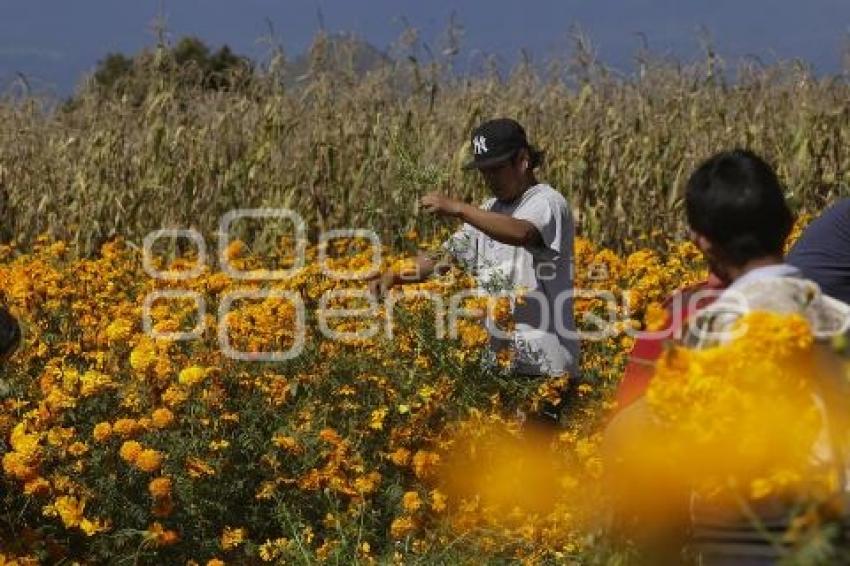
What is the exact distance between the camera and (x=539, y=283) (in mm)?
4891

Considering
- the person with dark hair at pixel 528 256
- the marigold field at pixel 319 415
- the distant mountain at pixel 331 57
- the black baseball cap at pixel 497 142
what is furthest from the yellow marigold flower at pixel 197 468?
the distant mountain at pixel 331 57

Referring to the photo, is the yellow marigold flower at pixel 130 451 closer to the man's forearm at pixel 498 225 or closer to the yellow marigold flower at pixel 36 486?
the yellow marigold flower at pixel 36 486

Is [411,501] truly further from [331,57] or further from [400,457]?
[331,57]

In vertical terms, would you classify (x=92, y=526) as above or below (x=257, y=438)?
below

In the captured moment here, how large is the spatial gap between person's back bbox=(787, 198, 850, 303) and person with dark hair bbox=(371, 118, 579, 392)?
859 mm

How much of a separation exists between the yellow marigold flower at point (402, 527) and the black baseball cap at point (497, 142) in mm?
1141

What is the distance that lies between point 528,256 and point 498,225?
365 mm

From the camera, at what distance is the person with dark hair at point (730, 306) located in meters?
2.37

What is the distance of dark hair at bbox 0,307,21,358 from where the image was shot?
3422 millimetres

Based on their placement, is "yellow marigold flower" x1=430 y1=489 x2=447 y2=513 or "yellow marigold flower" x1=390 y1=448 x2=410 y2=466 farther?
"yellow marigold flower" x1=390 y1=448 x2=410 y2=466

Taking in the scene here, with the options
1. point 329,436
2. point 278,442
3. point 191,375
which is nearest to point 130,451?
point 191,375

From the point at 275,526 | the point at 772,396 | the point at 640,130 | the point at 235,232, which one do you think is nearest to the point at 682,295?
the point at 772,396

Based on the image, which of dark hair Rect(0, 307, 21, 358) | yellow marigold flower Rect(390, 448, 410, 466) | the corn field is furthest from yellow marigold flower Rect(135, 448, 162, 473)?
the corn field

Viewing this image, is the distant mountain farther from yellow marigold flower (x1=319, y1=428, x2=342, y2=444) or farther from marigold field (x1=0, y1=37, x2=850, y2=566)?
yellow marigold flower (x1=319, y1=428, x2=342, y2=444)
